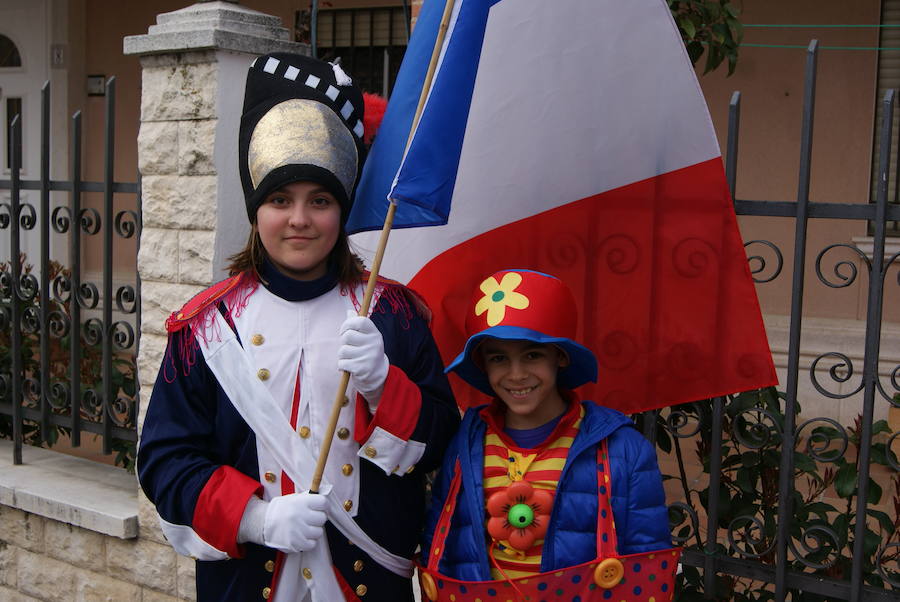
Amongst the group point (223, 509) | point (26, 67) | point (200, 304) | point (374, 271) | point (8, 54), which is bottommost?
point (223, 509)

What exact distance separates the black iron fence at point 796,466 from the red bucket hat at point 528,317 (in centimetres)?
75

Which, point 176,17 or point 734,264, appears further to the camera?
point 176,17

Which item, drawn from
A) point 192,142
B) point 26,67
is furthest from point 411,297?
point 26,67

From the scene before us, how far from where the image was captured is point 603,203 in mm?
2795

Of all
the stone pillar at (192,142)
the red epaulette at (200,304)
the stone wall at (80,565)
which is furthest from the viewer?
the stone wall at (80,565)

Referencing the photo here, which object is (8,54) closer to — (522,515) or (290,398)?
(290,398)

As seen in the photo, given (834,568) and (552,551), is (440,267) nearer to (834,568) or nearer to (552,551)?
(552,551)

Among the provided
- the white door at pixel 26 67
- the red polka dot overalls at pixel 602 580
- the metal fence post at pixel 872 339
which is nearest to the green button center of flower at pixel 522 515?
the red polka dot overalls at pixel 602 580

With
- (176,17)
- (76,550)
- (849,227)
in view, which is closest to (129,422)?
(76,550)

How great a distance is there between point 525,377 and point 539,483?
0.78 ft

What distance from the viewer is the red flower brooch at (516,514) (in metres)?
2.17

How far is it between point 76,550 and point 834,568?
3.01 meters

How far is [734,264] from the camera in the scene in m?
2.70

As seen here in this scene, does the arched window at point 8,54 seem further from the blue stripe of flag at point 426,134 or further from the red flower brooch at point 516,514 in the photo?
the red flower brooch at point 516,514
